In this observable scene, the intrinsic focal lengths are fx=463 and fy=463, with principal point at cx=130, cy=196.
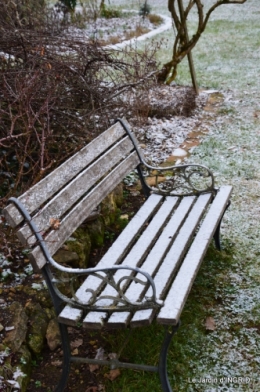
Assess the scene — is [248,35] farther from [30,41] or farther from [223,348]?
[223,348]

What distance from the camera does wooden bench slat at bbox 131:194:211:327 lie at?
7.38 ft

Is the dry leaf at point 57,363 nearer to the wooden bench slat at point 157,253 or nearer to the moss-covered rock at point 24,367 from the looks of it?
the moss-covered rock at point 24,367

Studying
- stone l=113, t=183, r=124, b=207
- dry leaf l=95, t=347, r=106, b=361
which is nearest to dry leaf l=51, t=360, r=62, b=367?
dry leaf l=95, t=347, r=106, b=361

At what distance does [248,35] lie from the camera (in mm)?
13555

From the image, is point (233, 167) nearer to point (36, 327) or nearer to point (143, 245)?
point (143, 245)

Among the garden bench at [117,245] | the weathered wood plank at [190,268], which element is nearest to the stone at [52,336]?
the garden bench at [117,245]

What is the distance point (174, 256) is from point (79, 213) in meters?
0.63

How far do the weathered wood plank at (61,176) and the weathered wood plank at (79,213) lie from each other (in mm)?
170

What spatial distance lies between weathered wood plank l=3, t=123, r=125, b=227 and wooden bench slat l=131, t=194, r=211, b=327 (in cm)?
76

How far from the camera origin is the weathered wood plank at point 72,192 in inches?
92.1

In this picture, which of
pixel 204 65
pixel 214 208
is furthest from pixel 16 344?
pixel 204 65

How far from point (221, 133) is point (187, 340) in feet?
13.2

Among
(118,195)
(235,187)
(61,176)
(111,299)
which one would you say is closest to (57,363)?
(111,299)

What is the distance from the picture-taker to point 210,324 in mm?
3098
